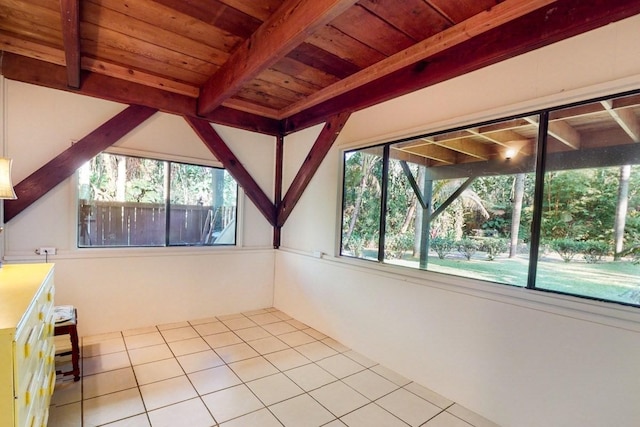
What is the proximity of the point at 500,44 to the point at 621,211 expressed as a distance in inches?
49.3

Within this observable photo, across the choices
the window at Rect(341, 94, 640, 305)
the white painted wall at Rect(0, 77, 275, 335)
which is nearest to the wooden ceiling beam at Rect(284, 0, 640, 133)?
the window at Rect(341, 94, 640, 305)

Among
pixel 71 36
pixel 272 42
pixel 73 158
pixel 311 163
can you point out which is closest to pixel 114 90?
pixel 73 158

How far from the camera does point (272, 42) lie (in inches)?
79.5

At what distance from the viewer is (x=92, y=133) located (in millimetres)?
3000

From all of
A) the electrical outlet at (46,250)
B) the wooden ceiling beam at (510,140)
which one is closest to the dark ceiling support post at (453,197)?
the wooden ceiling beam at (510,140)

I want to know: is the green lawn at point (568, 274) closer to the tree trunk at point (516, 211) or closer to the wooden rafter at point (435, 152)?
the tree trunk at point (516, 211)

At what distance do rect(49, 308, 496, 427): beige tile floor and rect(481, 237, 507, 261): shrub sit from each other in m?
1.12

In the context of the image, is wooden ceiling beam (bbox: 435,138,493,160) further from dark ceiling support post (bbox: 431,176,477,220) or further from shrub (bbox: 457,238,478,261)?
shrub (bbox: 457,238,478,261)

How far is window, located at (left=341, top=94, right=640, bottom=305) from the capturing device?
1.68 metres

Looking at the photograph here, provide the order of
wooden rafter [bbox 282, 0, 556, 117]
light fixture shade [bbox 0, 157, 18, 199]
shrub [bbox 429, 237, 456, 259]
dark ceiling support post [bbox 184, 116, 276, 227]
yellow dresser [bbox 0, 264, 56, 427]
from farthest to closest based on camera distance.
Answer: dark ceiling support post [bbox 184, 116, 276, 227] → shrub [bbox 429, 237, 456, 259] → light fixture shade [bbox 0, 157, 18, 199] → wooden rafter [bbox 282, 0, 556, 117] → yellow dresser [bbox 0, 264, 56, 427]

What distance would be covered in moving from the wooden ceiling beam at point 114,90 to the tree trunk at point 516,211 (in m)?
3.07

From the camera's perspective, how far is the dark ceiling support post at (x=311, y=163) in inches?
132

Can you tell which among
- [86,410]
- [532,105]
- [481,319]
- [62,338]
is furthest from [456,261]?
[62,338]

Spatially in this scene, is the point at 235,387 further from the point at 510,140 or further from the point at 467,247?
the point at 510,140
